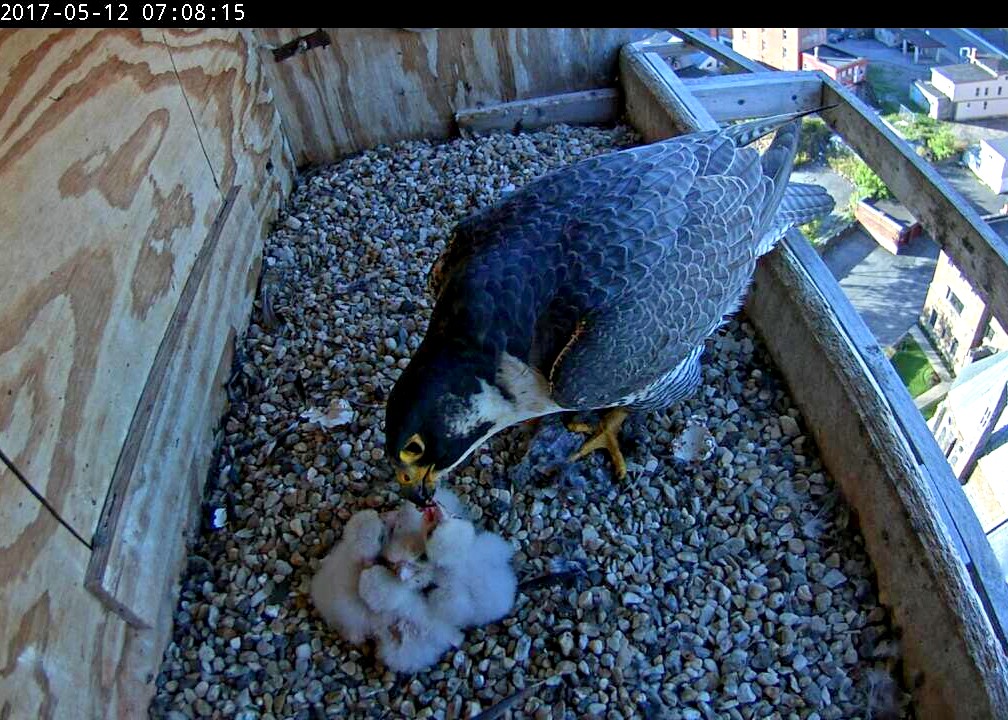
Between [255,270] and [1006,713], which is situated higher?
[255,270]

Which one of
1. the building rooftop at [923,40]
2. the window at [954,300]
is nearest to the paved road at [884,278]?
the window at [954,300]

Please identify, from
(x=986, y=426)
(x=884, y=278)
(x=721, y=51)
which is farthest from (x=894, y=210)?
(x=721, y=51)

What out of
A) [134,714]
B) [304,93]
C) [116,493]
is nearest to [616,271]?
[116,493]

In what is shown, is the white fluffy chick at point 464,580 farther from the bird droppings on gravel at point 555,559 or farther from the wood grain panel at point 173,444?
the wood grain panel at point 173,444

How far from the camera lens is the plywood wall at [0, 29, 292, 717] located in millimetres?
1607

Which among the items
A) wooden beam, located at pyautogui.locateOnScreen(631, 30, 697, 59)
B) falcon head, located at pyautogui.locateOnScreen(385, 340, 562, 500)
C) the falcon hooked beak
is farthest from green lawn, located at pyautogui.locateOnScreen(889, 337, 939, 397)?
wooden beam, located at pyautogui.locateOnScreen(631, 30, 697, 59)

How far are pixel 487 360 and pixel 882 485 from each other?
1090 mm

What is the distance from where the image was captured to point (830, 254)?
3.03 m

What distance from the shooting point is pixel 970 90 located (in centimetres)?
288

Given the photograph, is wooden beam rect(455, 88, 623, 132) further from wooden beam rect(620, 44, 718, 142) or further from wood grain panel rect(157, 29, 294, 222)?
wood grain panel rect(157, 29, 294, 222)

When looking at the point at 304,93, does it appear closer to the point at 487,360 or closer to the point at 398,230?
the point at 398,230
